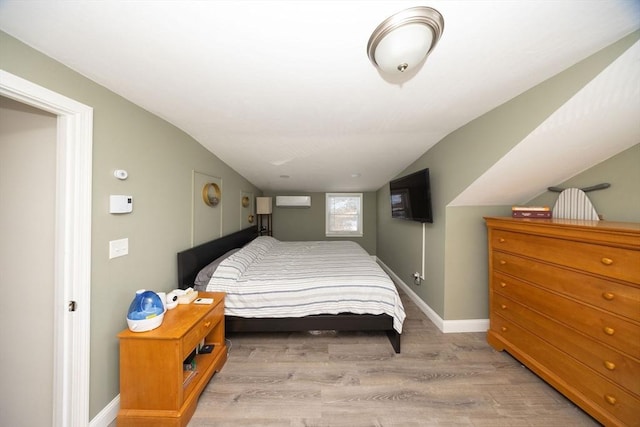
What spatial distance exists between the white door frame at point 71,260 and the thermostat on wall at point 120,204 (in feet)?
0.45

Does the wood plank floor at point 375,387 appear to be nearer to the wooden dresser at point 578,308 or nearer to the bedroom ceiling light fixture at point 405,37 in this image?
the wooden dresser at point 578,308

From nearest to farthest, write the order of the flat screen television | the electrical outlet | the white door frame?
the white door frame < the flat screen television < the electrical outlet

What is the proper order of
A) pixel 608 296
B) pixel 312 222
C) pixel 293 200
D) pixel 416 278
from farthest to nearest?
pixel 312 222 < pixel 293 200 < pixel 416 278 < pixel 608 296

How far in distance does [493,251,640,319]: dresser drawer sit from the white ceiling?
0.81m

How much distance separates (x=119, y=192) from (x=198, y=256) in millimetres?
1000

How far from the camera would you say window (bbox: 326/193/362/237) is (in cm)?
564

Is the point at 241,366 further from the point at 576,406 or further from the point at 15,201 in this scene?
the point at 576,406

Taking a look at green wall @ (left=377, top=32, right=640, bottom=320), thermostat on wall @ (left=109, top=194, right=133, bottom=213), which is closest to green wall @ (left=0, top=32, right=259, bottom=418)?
thermostat on wall @ (left=109, top=194, right=133, bottom=213)

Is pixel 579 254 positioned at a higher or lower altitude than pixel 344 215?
lower

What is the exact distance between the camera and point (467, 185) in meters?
2.08

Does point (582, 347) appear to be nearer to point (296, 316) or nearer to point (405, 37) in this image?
point (296, 316)

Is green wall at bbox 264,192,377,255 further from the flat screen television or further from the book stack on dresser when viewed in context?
the book stack on dresser

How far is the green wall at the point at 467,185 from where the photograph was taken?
1348 mm

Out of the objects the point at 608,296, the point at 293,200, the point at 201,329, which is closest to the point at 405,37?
the point at 608,296
